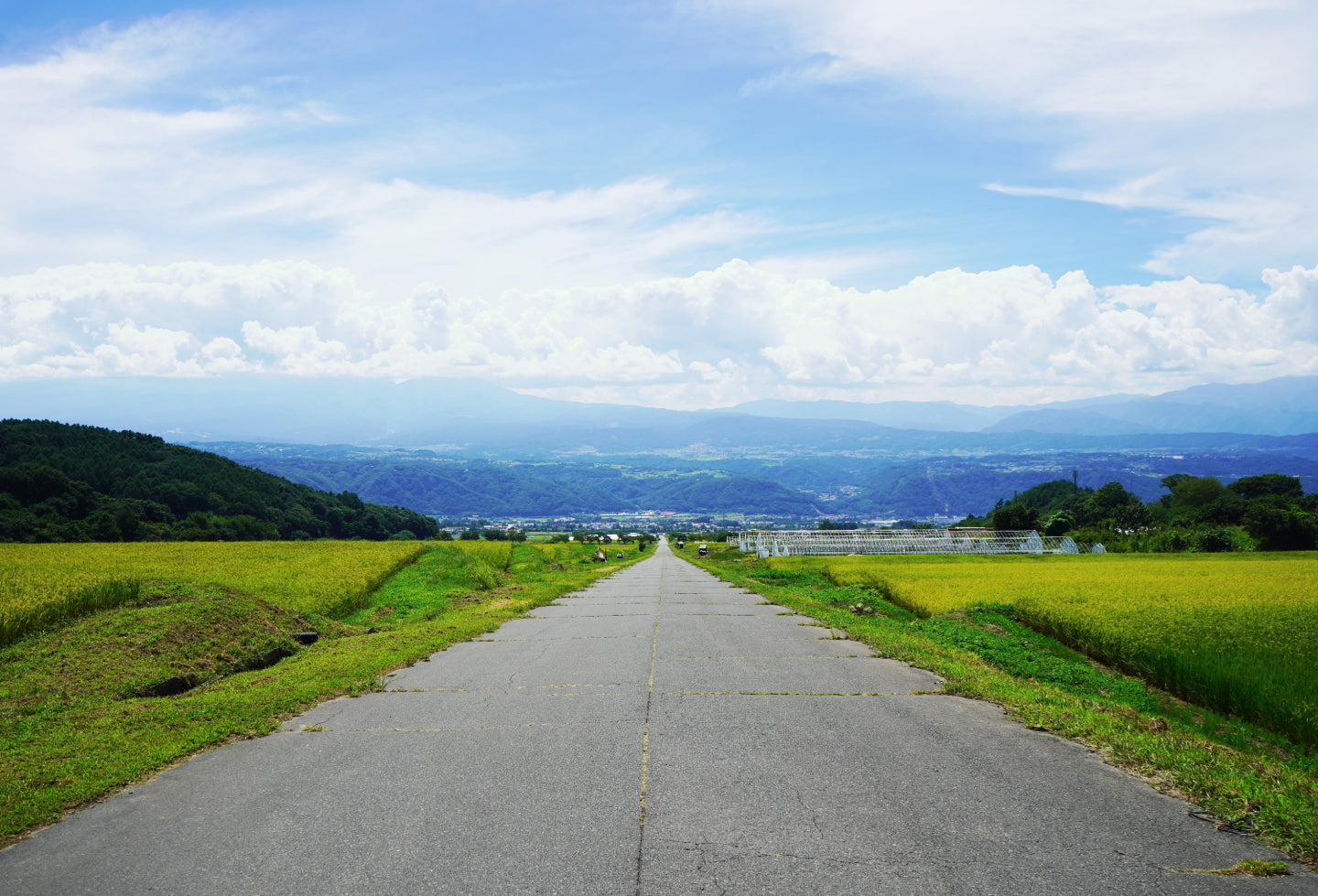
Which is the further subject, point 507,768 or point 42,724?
point 42,724

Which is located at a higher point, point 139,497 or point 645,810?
point 139,497

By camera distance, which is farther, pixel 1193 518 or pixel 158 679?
pixel 1193 518

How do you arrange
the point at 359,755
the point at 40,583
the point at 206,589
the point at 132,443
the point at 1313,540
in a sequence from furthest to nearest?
the point at 132,443
the point at 1313,540
the point at 206,589
the point at 40,583
the point at 359,755

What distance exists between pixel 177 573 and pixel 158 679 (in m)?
13.5

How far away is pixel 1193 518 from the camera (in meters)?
71.2

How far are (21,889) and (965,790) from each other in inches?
282

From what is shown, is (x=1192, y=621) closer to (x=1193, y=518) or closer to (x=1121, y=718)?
(x=1121, y=718)

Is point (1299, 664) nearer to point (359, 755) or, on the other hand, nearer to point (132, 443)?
point (359, 755)

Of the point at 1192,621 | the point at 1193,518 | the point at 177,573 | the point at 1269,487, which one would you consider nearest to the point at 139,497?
the point at 177,573

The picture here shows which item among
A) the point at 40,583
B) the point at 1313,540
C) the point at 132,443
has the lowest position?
the point at 1313,540

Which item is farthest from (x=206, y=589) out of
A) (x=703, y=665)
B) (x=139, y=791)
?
(x=703, y=665)

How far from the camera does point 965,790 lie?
613cm

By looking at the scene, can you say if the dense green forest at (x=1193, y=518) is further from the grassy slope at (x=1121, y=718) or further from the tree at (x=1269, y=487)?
the grassy slope at (x=1121, y=718)

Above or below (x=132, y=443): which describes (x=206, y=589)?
below
